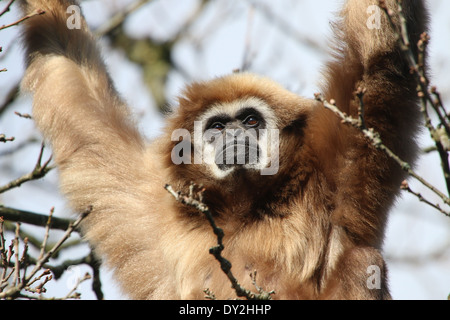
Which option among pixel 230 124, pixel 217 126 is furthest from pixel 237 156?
pixel 217 126

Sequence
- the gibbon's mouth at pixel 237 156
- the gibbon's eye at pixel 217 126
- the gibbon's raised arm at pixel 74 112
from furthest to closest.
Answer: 1. the gibbon's raised arm at pixel 74 112
2. the gibbon's eye at pixel 217 126
3. the gibbon's mouth at pixel 237 156

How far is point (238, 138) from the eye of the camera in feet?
24.1

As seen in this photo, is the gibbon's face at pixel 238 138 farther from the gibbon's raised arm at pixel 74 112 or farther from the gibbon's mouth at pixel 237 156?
the gibbon's raised arm at pixel 74 112

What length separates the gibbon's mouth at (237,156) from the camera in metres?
7.18

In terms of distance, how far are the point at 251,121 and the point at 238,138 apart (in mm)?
472

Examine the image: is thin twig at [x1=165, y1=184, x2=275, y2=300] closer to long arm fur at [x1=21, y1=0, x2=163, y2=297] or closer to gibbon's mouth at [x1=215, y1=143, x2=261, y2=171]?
Result: gibbon's mouth at [x1=215, y1=143, x2=261, y2=171]

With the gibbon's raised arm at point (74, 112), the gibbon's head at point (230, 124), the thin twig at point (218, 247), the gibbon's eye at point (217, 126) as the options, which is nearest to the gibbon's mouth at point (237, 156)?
the gibbon's head at point (230, 124)

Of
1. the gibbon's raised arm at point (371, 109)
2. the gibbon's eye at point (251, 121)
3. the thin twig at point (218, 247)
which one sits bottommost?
the thin twig at point (218, 247)
